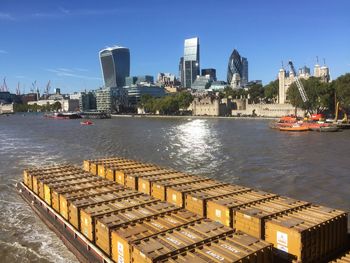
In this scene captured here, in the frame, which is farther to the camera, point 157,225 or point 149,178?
point 149,178

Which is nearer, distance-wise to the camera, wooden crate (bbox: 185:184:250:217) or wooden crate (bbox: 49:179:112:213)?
wooden crate (bbox: 185:184:250:217)

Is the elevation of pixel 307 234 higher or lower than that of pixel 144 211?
lower

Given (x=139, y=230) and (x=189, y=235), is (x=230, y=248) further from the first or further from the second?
(x=139, y=230)

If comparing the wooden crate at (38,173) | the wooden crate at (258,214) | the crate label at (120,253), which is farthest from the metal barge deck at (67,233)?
the wooden crate at (258,214)

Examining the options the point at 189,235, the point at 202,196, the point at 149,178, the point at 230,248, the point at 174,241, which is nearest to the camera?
the point at 230,248

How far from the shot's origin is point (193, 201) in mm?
23859

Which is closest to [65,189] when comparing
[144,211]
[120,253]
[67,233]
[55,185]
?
[55,185]

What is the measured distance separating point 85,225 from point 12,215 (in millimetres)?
13634

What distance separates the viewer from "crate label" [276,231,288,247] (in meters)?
17.7

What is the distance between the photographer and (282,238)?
17.9 m

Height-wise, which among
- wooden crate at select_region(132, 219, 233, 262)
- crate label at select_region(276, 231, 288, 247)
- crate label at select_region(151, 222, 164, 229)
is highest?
wooden crate at select_region(132, 219, 233, 262)

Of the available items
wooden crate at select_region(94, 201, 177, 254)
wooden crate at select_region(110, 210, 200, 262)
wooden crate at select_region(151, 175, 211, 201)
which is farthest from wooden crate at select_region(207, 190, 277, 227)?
wooden crate at select_region(151, 175, 211, 201)

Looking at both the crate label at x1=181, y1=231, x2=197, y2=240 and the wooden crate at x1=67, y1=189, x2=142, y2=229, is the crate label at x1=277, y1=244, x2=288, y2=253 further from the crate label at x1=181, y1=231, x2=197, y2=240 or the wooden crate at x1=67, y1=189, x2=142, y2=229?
the wooden crate at x1=67, y1=189, x2=142, y2=229

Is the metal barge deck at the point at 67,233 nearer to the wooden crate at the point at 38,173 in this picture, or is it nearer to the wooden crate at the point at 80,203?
the wooden crate at the point at 80,203
